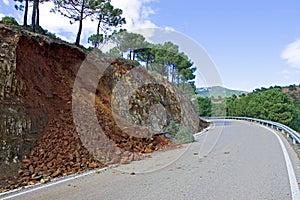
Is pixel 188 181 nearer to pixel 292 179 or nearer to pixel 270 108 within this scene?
pixel 292 179

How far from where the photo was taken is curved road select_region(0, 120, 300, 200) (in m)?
5.35

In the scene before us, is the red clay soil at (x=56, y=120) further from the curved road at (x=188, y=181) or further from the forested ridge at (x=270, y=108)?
the forested ridge at (x=270, y=108)

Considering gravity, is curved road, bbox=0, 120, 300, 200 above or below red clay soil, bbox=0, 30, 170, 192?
below

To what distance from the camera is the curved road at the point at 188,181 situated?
5352 mm

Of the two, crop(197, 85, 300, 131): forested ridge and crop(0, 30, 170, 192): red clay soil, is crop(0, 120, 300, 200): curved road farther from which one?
crop(197, 85, 300, 131): forested ridge

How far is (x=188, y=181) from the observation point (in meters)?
6.41

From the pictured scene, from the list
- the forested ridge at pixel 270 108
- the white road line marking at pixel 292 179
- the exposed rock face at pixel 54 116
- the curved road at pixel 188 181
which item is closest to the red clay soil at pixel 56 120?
the exposed rock face at pixel 54 116

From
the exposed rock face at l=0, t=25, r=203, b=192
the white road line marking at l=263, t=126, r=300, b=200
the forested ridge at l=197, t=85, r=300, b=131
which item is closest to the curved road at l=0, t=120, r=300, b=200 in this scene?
the white road line marking at l=263, t=126, r=300, b=200

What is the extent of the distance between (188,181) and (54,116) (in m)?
5.45

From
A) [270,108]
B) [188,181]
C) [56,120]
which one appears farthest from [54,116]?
[270,108]

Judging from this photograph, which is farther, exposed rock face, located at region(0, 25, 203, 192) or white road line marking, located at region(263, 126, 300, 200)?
exposed rock face, located at region(0, 25, 203, 192)

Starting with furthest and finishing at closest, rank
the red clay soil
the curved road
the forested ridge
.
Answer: the forested ridge, the red clay soil, the curved road

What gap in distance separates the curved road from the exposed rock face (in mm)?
889

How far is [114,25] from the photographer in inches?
970
